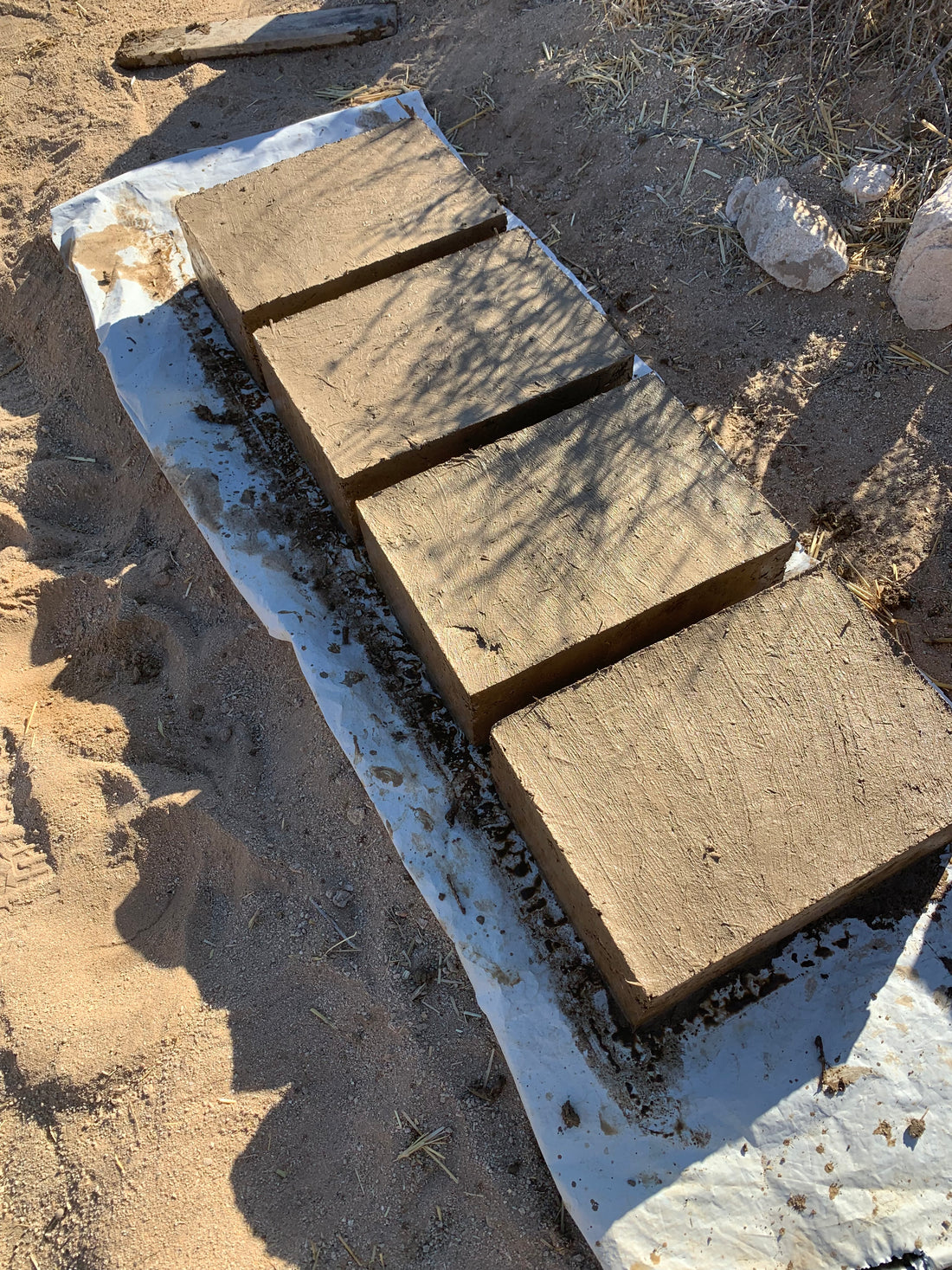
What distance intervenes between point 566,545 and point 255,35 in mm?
4094

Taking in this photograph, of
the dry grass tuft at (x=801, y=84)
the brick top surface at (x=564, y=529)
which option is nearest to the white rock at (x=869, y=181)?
the dry grass tuft at (x=801, y=84)

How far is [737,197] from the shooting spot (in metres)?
3.88

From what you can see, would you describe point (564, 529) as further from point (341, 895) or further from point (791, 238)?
point (791, 238)

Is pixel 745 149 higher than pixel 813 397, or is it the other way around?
pixel 745 149

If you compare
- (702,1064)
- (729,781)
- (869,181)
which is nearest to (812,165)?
(869,181)

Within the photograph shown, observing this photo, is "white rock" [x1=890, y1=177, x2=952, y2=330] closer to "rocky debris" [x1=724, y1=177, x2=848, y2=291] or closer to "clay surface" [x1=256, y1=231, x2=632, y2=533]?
"rocky debris" [x1=724, y1=177, x2=848, y2=291]

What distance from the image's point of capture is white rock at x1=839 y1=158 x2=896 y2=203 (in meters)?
3.75

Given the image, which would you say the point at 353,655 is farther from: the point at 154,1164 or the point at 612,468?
the point at 154,1164

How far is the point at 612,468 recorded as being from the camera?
101 inches

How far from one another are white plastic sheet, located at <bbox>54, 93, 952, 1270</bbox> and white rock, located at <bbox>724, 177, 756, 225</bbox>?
2.41 meters

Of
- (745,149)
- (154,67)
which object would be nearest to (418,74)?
(154,67)

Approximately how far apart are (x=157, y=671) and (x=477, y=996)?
152 cm

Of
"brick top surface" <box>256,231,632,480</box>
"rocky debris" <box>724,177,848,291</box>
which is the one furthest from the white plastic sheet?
"rocky debris" <box>724,177,848,291</box>

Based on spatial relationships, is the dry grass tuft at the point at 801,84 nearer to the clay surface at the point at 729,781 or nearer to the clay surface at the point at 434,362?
the clay surface at the point at 434,362
